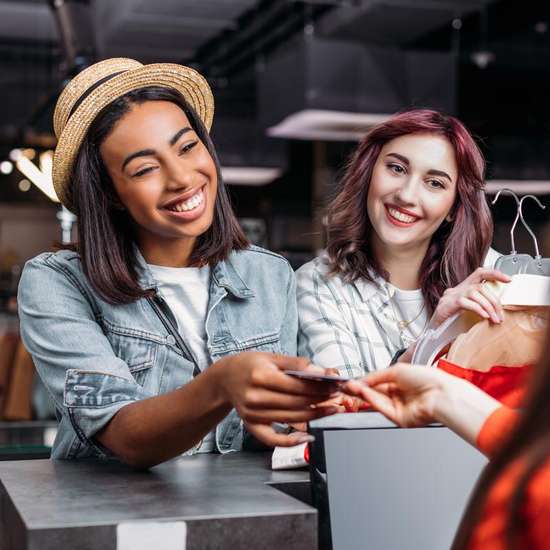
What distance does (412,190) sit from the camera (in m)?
2.26

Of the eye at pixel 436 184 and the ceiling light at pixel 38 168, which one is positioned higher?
the ceiling light at pixel 38 168

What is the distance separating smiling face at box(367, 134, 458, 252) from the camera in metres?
2.27

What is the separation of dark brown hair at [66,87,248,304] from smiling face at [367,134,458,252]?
19.9 inches

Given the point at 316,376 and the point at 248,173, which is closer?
the point at 316,376

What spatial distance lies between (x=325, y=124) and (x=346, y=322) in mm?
5136

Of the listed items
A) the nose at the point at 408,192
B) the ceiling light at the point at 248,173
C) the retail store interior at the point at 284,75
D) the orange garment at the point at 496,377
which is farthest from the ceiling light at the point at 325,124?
the orange garment at the point at 496,377

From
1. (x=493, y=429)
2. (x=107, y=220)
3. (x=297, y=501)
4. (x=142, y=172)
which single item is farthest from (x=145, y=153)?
(x=493, y=429)

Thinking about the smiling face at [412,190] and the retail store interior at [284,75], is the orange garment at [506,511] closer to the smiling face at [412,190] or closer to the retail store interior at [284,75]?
the smiling face at [412,190]

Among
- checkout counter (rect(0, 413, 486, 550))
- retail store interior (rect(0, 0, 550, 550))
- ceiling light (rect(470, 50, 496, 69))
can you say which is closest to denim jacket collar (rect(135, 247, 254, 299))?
checkout counter (rect(0, 413, 486, 550))

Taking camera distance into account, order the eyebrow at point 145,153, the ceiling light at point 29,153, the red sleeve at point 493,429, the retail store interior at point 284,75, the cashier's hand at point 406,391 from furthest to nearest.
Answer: the ceiling light at point 29,153 → the retail store interior at point 284,75 → the eyebrow at point 145,153 → the cashier's hand at point 406,391 → the red sleeve at point 493,429

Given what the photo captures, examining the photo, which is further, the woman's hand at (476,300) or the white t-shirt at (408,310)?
the white t-shirt at (408,310)

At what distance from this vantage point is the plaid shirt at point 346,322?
85.7 inches

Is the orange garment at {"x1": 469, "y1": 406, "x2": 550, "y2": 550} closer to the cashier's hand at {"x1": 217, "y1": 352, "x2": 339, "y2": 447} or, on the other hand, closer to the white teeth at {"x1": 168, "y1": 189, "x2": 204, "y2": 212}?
the cashier's hand at {"x1": 217, "y1": 352, "x2": 339, "y2": 447}

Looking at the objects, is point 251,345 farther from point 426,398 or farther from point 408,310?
point 426,398
